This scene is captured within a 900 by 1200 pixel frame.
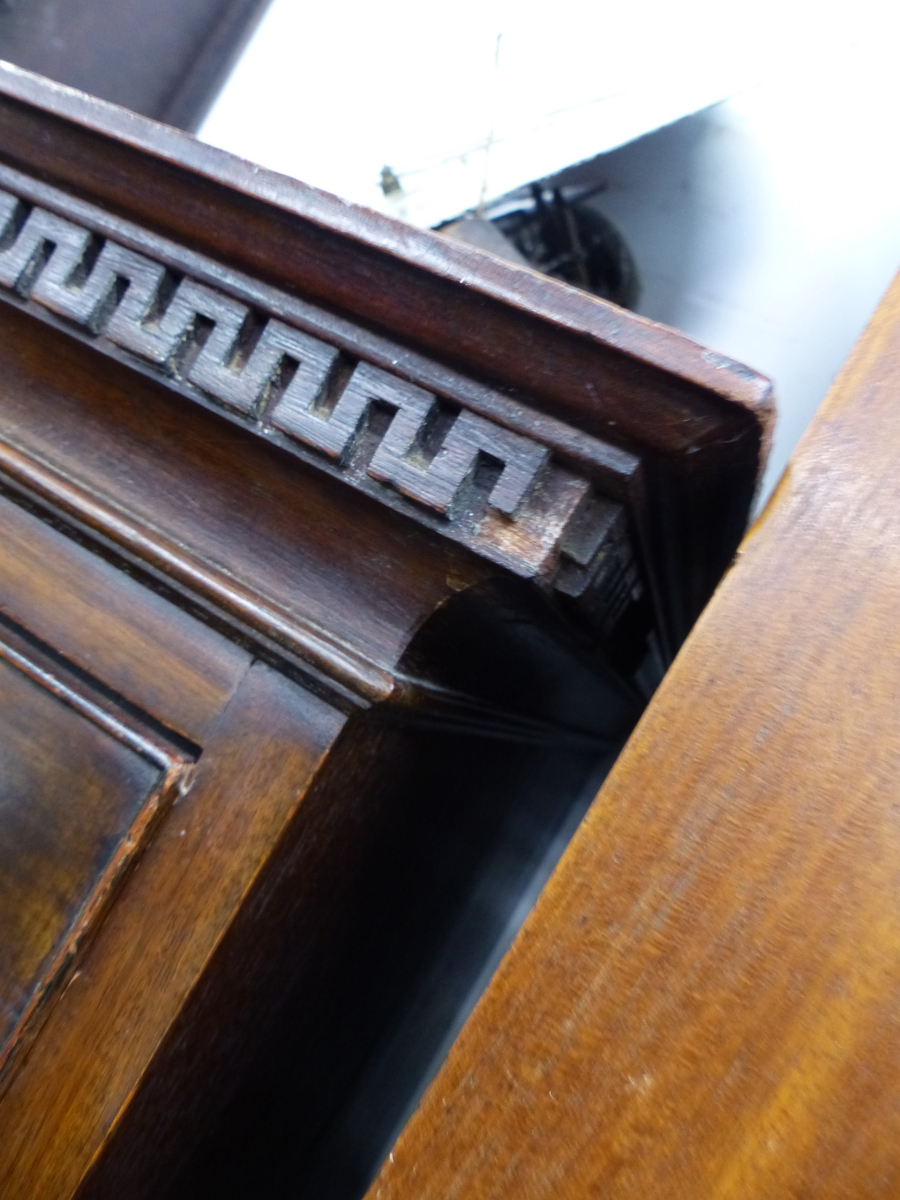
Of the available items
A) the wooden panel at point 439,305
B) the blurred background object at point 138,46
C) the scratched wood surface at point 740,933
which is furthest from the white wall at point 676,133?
the scratched wood surface at point 740,933

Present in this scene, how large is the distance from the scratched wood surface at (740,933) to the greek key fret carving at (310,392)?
85 mm

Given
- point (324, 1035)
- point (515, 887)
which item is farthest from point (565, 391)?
point (515, 887)

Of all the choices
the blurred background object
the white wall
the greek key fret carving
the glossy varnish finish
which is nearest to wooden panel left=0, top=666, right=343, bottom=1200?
the glossy varnish finish

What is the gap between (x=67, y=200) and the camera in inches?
14.1

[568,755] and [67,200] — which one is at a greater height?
[67,200]

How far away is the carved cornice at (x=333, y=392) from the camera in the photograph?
11.5 inches

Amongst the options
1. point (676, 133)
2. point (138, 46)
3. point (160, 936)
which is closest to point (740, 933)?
point (160, 936)

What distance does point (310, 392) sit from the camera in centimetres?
31

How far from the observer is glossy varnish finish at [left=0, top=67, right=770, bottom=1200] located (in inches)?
11.4

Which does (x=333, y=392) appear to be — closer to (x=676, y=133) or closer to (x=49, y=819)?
(x=49, y=819)

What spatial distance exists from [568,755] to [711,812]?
52 cm

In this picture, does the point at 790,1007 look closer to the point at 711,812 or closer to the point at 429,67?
the point at 711,812

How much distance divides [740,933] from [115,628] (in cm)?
30

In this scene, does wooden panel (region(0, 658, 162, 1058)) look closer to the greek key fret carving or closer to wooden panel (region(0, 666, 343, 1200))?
wooden panel (region(0, 666, 343, 1200))
